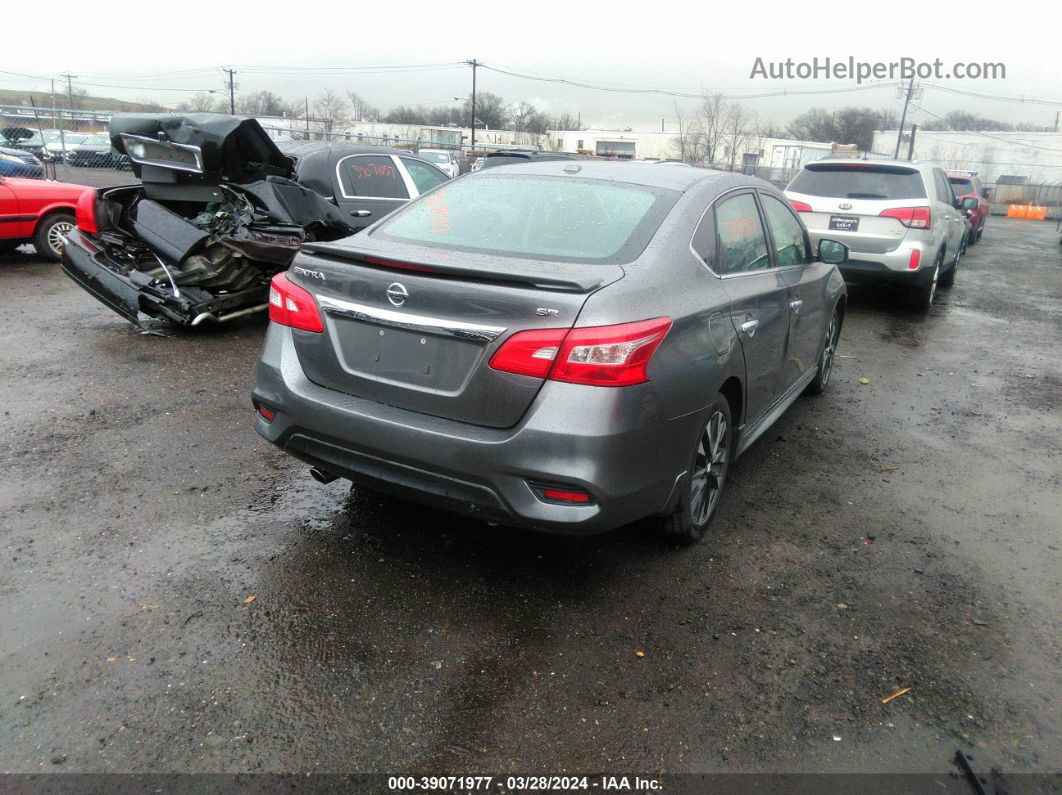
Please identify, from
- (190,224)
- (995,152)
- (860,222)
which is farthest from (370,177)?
(995,152)

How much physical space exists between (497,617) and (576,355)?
111 cm

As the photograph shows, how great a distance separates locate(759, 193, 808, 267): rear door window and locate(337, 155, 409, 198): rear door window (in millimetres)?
4678

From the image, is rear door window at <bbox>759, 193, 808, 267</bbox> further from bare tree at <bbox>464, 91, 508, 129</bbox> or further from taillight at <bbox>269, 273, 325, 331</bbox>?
bare tree at <bbox>464, 91, 508, 129</bbox>

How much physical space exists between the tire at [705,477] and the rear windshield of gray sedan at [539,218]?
84 centimetres

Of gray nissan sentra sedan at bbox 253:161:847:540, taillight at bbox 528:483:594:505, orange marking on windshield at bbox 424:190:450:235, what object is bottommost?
taillight at bbox 528:483:594:505

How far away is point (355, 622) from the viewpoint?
2.91 m

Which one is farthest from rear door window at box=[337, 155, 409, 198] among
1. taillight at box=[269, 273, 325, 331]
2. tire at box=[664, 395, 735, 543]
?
tire at box=[664, 395, 735, 543]

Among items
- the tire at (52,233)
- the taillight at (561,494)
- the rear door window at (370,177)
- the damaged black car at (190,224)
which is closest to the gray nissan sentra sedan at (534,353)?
the taillight at (561,494)

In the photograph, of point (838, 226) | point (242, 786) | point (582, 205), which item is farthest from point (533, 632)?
point (838, 226)

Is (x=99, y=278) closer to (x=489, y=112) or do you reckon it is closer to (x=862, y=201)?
(x=862, y=201)

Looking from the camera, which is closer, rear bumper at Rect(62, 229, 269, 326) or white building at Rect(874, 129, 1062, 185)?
rear bumper at Rect(62, 229, 269, 326)

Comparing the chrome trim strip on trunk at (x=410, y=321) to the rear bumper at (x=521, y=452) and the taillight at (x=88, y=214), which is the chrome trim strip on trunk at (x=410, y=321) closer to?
the rear bumper at (x=521, y=452)

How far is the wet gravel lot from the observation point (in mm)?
2387

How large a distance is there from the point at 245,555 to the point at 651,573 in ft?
5.87
